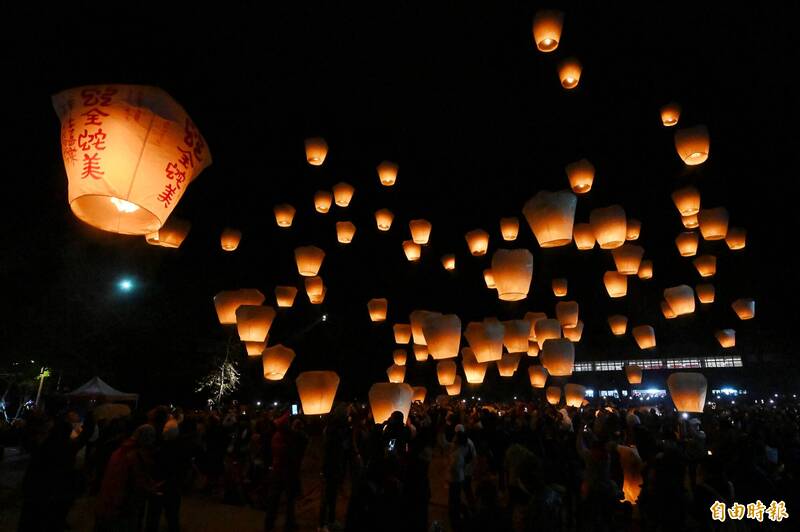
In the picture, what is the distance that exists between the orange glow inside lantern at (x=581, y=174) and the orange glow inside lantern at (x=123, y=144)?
764 cm

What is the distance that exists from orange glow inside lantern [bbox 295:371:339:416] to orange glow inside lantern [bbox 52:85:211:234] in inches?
220

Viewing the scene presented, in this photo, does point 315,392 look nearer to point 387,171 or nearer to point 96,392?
point 387,171

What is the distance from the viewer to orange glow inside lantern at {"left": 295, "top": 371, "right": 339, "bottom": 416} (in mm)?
8789

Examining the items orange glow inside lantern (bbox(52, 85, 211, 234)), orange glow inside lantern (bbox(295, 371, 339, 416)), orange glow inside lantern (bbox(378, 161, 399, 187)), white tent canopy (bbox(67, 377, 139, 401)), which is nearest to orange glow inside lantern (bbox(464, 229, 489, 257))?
orange glow inside lantern (bbox(378, 161, 399, 187))

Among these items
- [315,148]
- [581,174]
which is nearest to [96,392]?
[315,148]

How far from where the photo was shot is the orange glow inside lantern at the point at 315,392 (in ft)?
28.8

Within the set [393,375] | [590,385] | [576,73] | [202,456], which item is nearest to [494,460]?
[202,456]

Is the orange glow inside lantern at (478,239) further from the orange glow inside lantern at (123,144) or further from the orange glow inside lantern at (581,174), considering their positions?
the orange glow inside lantern at (123,144)

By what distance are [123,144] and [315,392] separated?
6216 millimetres

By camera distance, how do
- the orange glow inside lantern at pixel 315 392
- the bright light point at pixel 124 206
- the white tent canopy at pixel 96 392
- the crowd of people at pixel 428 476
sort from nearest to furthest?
the crowd of people at pixel 428 476 < the bright light point at pixel 124 206 < the orange glow inside lantern at pixel 315 392 < the white tent canopy at pixel 96 392

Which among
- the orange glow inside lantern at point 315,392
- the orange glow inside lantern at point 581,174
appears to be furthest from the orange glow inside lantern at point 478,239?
the orange glow inside lantern at point 315,392

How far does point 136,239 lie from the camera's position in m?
14.9

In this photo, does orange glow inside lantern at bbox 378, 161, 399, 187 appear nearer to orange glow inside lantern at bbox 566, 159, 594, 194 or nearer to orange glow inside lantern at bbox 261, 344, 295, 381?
orange glow inside lantern at bbox 566, 159, 594, 194

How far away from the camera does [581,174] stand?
30.3 ft
